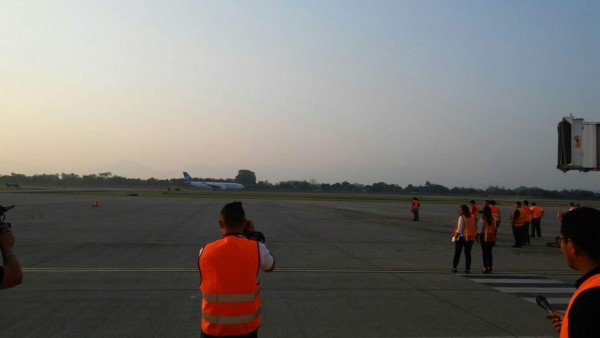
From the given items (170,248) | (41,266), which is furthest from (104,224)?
(41,266)

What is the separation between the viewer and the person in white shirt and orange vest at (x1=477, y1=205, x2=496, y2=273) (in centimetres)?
1167

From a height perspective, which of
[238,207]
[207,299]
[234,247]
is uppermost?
[238,207]

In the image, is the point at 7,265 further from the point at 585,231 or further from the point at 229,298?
the point at 585,231

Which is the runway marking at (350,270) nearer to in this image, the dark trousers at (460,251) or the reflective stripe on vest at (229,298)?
the dark trousers at (460,251)

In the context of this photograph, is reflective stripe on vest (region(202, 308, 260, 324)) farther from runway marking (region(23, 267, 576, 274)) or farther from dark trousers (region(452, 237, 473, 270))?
dark trousers (region(452, 237, 473, 270))

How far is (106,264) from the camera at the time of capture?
11.4 m

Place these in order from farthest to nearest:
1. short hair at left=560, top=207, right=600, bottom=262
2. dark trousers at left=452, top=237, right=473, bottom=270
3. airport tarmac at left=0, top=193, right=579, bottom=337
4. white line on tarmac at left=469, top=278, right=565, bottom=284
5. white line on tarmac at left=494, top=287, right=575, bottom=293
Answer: dark trousers at left=452, top=237, right=473, bottom=270
white line on tarmac at left=469, top=278, right=565, bottom=284
white line on tarmac at left=494, top=287, right=575, bottom=293
airport tarmac at left=0, top=193, right=579, bottom=337
short hair at left=560, top=207, right=600, bottom=262

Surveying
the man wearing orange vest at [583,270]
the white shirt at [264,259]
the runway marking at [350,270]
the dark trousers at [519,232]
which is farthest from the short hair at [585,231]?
the dark trousers at [519,232]

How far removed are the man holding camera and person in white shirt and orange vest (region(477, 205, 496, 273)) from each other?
35.2 feet

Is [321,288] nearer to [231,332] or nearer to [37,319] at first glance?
[37,319]

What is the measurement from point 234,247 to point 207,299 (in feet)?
1.45

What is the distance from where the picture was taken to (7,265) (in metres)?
3.14

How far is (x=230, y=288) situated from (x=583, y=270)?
232 centimetres

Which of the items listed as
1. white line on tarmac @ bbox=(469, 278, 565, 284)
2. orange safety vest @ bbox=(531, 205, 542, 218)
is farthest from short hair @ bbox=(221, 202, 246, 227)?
orange safety vest @ bbox=(531, 205, 542, 218)
